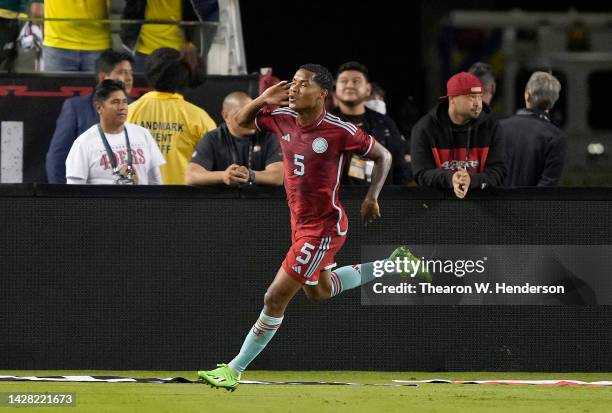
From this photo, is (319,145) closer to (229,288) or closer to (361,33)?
(229,288)

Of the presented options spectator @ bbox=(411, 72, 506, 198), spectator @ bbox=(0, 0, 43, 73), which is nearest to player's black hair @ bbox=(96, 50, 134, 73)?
spectator @ bbox=(0, 0, 43, 73)

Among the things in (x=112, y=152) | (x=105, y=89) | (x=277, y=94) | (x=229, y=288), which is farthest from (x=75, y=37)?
(x=277, y=94)

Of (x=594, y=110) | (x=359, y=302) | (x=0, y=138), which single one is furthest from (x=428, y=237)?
(x=594, y=110)

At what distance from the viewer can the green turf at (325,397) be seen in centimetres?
899

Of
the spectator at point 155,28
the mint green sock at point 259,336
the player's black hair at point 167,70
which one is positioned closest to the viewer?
the mint green sock at point 259,336

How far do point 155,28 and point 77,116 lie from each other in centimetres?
167

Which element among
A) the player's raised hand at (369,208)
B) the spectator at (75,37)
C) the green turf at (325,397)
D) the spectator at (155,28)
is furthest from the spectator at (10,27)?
the player's raised hand at (369,208)

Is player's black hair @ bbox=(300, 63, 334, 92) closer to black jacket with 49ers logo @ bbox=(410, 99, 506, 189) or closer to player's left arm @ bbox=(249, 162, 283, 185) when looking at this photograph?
player's left arm @ bbox=(249, 162, 283, 185)

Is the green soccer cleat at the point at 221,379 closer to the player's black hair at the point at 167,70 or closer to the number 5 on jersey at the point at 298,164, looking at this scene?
the number 5 on jersey at the point at 298,164

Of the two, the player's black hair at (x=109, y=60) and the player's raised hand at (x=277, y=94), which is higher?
the player's black hair at (x=109, y=60)

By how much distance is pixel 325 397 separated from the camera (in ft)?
31.0

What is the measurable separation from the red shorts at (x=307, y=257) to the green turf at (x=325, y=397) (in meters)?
0.79

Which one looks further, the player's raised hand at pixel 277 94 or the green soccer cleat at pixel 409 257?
the green soccer cleat at pixel 409 257

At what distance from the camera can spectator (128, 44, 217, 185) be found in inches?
466
